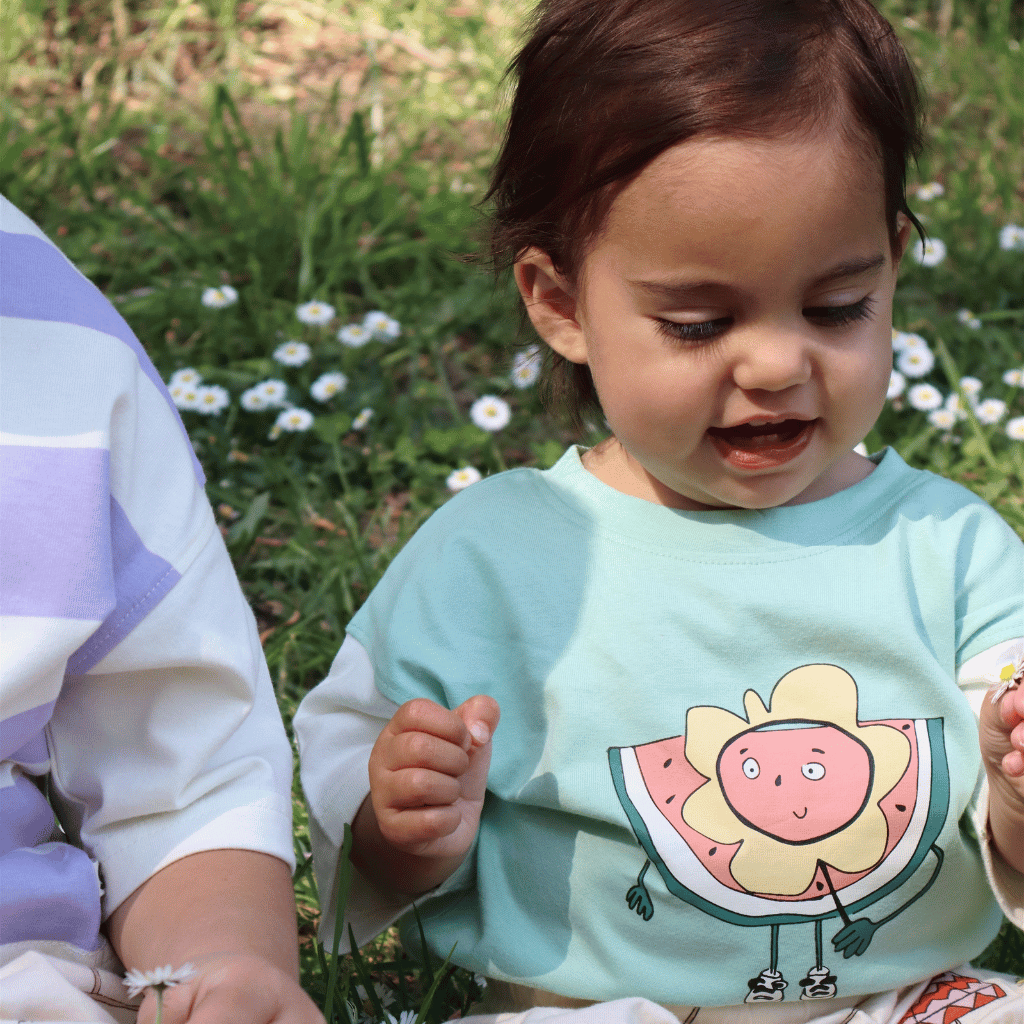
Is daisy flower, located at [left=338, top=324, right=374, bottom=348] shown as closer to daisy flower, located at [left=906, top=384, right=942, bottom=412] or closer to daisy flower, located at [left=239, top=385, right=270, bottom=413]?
daisy flower, located at [left=239, top=385, right=270, bottom=413]

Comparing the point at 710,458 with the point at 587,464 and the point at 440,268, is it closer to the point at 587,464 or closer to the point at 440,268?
the point at 587,464

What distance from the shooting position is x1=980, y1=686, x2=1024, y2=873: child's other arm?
1229mm

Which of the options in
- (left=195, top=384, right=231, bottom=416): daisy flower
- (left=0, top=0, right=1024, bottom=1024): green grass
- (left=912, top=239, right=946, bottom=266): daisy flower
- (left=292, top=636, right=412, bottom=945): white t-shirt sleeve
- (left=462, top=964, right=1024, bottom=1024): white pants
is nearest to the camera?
(left=462, top=964, right=1024, bottom=1024): white pants

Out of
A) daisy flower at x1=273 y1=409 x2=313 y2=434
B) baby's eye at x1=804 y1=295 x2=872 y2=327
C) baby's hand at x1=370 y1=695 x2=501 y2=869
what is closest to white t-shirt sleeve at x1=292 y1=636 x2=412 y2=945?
baby's hand at x1=370 y1=695 x2=501 y2=869

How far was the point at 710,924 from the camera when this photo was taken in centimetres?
135

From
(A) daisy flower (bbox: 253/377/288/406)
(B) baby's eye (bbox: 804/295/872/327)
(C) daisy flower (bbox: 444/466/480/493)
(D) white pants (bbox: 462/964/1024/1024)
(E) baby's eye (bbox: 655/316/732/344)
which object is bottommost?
(D) white pants (bbox: 462/964/1024/1024)

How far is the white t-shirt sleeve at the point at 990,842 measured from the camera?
136 centimetres

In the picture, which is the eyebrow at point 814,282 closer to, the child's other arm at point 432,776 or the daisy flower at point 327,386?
the child's other arm at point 432,776

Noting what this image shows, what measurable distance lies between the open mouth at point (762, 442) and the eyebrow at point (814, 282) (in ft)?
0.50

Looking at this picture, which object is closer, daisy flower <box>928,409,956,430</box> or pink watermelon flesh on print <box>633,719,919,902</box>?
pink watermelon flesh on print <box>633,719,919,902</box>

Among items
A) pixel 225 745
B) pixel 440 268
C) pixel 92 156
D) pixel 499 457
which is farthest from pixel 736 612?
pixel 92 156

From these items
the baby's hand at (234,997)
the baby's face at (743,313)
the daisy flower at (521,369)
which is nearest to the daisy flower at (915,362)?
the daisy flower at (521,369)

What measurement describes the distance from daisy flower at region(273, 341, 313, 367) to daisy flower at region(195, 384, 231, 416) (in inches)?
6.0

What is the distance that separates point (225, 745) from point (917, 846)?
2.27 feet
